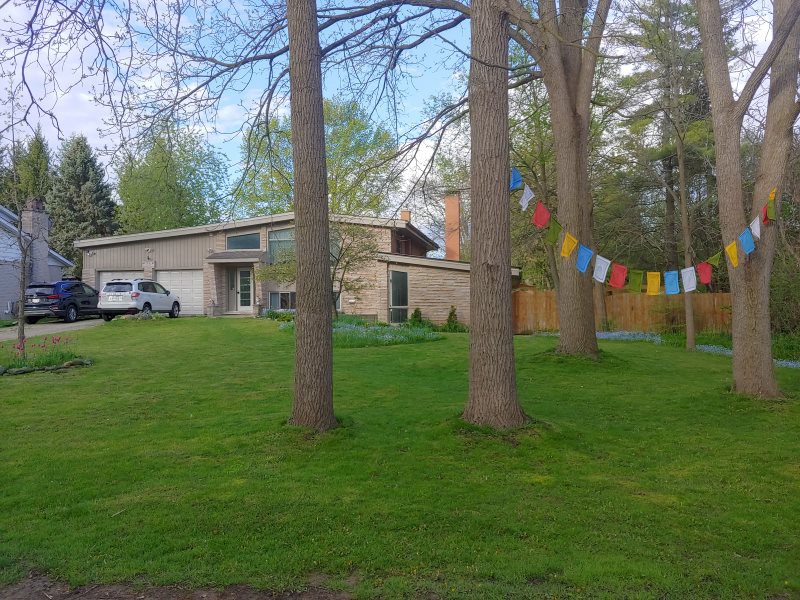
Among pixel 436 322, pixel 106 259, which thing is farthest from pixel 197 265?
pixel 436 322

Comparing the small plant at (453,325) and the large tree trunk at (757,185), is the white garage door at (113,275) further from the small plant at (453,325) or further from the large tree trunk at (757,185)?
the large tree trunk at (757,185)

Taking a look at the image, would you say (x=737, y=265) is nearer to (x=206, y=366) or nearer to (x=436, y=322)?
(x=206, y=366)

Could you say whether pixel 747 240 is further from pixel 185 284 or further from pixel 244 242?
pixel 185 284

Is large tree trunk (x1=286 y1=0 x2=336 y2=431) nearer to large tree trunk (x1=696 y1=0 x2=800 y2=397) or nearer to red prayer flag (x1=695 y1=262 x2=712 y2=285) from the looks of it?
large tree trunk (x1=696 y1=0 x2=800 y2=397)

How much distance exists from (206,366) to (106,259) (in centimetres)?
1829

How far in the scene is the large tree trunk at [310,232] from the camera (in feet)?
20.7

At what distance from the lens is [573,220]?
11.9 m

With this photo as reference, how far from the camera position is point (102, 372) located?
1049cm

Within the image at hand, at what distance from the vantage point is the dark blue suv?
68.7 ft

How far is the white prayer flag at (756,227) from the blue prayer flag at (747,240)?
0.04 metres

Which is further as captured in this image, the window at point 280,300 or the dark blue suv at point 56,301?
the window at point 280,300

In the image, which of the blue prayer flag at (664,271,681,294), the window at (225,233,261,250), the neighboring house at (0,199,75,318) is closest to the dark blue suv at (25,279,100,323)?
the neighboring house at (0,199,75,318)

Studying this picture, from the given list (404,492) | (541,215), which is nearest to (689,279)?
(541,215)

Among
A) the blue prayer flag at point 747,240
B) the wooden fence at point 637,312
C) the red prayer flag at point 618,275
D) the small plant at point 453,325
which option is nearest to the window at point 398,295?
the small plant at point 453,325
